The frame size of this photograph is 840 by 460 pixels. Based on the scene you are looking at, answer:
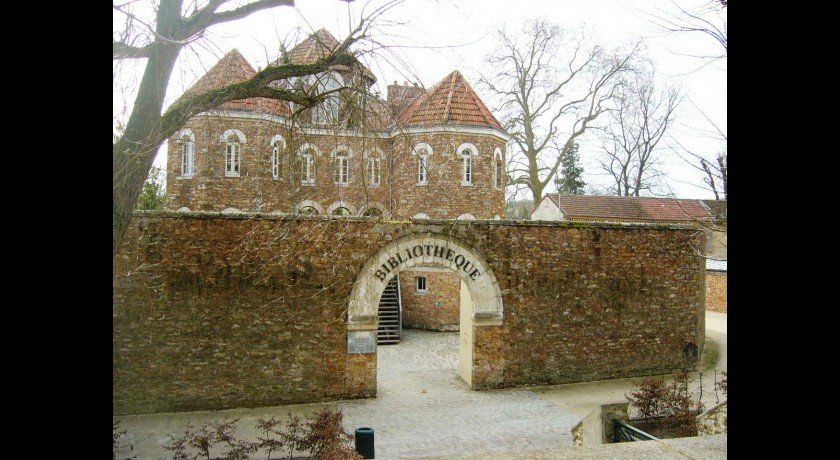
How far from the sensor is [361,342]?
11.5 m

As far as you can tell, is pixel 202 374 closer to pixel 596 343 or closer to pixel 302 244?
pixel 302 244

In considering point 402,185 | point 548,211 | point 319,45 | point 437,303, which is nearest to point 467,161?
point 402,185

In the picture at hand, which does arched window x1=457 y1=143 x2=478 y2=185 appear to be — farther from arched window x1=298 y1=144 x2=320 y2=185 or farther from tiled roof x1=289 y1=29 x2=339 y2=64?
tiled roof x1=289 y1=29 x2=339 y2=64

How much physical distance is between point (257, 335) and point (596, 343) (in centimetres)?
799

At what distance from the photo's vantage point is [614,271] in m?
13.4

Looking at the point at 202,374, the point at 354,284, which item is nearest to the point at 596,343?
the point at 354,284

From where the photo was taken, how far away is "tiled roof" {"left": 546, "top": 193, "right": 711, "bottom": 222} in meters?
32.0

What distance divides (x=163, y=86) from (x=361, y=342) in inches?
282

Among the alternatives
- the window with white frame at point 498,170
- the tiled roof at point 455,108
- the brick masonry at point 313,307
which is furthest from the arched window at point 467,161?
the brick masonry at point 313,307

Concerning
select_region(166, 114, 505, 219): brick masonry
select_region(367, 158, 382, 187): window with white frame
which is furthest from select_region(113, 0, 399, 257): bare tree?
select_region(166, 114, 505, 219): brick masonry

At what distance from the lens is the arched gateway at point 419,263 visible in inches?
455

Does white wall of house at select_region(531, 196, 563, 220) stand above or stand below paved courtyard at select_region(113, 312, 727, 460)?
above

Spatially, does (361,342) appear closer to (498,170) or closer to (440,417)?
(440,417)

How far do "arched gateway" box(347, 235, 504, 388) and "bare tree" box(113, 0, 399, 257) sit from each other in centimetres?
576
